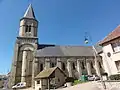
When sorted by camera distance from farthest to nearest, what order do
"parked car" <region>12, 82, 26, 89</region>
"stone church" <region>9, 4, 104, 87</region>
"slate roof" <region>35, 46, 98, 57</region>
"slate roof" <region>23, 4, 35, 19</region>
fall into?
1. "slate roof" <region>23, 4, 35, 19</region>
2. "slate roof" <region>35, 46, 98, 57</region>
3. "stone church" <region>9, 4, 104, 87</region>
4. "parked car" <region>12, 82, 26, 89</region>

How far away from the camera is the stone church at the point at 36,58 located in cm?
3196

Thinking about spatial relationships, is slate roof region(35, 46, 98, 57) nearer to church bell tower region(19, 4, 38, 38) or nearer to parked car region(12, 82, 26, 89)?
church bell tower region(19, 4, 38, 38)

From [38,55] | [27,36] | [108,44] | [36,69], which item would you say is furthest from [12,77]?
[108,44]

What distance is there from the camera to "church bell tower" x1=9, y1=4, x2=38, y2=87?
103ft

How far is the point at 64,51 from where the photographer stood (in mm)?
38906

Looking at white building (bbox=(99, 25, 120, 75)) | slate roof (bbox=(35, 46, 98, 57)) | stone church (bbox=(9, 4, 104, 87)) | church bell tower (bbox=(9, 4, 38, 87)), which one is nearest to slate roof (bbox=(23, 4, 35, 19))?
church bell tower (bbox=(9, 4, 38, 87))

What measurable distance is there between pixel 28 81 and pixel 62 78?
1020 centimetres

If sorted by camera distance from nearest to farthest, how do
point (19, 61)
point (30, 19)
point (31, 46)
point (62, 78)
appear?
point (62, 78) < point (19, 61) < point (31, 46) < point (30, 19)

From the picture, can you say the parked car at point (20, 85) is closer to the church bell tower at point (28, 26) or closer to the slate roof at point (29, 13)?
the church bell tower at point (28, 26)

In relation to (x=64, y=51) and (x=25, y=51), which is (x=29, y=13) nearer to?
(x=25, y=51)

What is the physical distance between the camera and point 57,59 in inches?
1368

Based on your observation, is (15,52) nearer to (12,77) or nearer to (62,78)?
(12,77)

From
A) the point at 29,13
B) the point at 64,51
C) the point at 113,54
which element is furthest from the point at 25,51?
the point at 113,54

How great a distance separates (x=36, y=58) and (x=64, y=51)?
997cm
